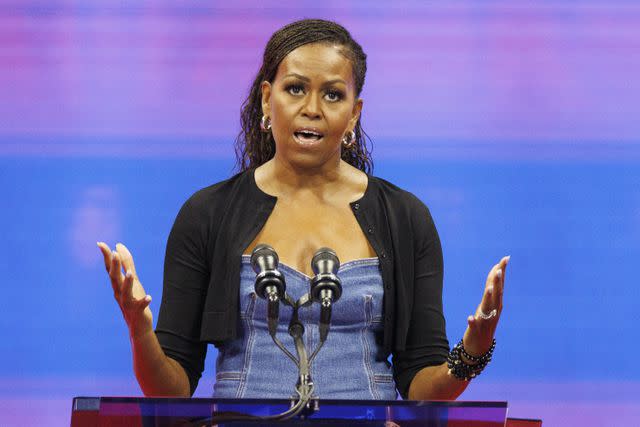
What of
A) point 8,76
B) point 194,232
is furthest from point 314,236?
point 8,76

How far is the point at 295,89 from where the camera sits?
2.48 m

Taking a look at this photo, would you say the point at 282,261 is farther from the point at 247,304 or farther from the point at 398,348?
the point at 398,348

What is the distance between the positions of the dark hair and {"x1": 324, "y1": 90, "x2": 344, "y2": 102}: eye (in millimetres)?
89

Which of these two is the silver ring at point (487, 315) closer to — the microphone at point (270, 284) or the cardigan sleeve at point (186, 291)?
the microphone at point (270, 284)

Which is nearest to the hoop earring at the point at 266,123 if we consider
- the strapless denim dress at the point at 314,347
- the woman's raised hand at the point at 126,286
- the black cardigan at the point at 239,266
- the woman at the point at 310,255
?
the woman at the point at 310,255

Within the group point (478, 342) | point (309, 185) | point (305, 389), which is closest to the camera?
point (305, 389)

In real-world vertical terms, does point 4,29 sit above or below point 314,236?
above

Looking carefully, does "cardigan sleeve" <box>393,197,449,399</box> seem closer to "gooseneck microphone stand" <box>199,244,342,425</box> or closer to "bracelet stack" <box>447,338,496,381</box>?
"bracelet stack" <box>447,338,496,381</box>

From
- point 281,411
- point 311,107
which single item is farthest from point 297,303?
point 311,107

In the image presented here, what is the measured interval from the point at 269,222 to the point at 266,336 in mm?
264

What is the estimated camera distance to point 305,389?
189 centimetres

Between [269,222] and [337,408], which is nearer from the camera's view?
[337,408]

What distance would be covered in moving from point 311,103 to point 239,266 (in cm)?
36

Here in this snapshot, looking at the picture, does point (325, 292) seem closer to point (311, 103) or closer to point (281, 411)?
point (281, 411)
